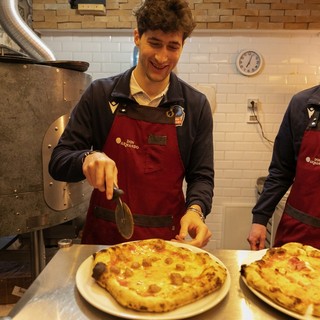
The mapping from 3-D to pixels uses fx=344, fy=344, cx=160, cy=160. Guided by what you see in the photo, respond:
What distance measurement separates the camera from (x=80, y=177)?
1.26 metres

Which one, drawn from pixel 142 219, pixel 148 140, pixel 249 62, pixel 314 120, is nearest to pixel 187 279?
pixel 142 219

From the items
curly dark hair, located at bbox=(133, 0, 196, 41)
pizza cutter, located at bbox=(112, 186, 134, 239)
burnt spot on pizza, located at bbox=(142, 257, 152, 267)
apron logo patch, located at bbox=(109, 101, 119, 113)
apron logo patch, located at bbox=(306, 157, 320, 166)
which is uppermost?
curly dark hair, located at bbox=(133, 0, 196, 41)

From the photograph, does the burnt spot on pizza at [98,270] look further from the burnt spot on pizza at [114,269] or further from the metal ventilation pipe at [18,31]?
the metal ventilation pipe at [18,31]

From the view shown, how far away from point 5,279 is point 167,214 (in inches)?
59.3

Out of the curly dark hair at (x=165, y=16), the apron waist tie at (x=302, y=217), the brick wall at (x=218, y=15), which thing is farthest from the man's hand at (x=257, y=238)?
the brick wall at (x=218, y=15)

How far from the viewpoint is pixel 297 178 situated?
158cm

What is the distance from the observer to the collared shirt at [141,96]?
4.83ft

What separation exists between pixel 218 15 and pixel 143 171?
2.55 m

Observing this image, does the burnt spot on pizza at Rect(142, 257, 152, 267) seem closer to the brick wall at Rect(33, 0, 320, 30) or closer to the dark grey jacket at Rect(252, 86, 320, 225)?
the dark grey jacket at Rect(252, 86, 320, 225)

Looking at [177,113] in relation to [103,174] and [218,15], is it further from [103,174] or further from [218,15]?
[218,15]

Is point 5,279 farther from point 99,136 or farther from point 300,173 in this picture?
point 300,173

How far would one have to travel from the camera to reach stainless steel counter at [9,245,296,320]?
2.56 ft

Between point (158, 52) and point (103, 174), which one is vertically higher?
point (158, 52)

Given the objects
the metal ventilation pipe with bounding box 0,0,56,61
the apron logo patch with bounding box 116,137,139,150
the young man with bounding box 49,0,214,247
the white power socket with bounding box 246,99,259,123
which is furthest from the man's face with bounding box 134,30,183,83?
the white power socket with bounding box 246,99,259,123
